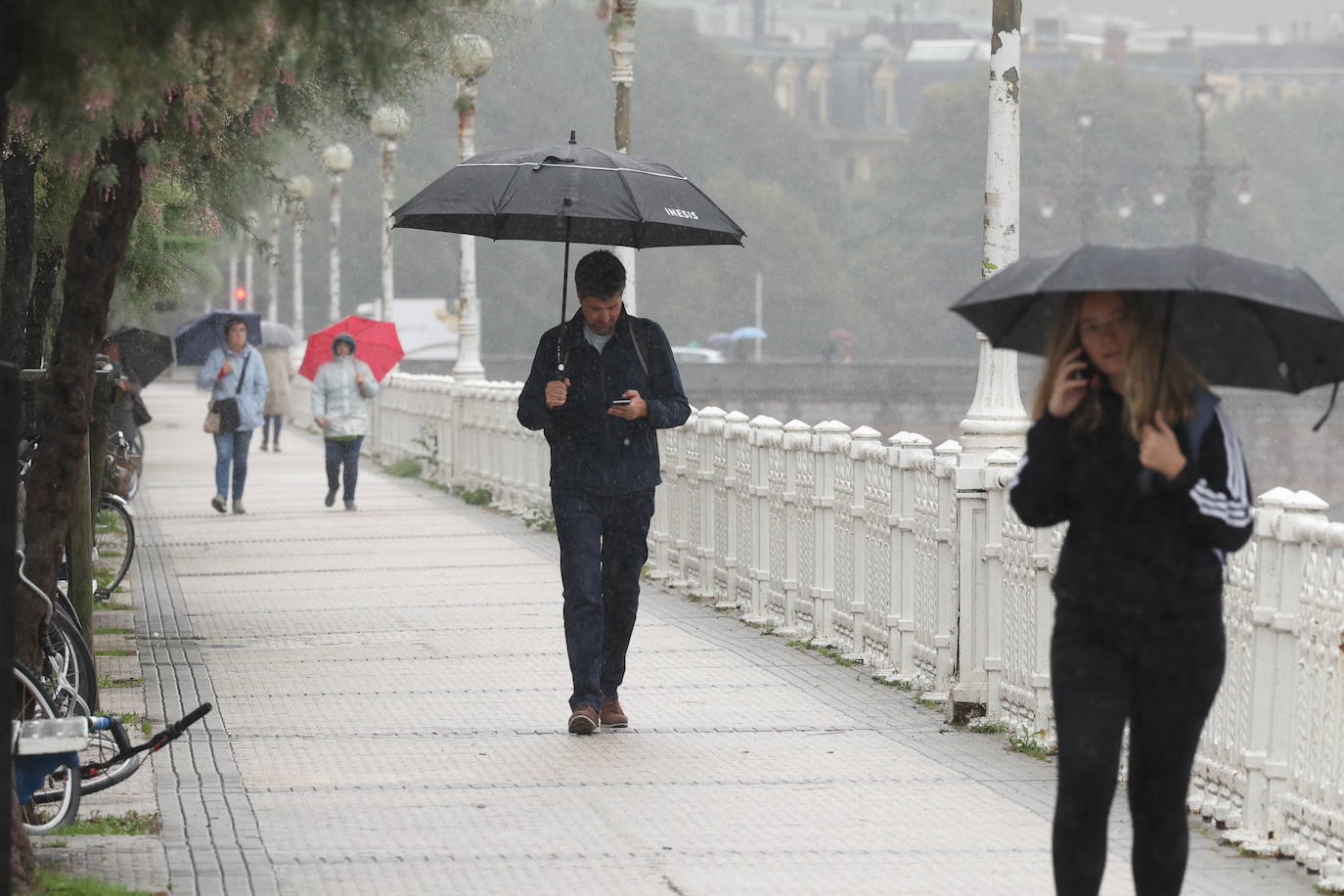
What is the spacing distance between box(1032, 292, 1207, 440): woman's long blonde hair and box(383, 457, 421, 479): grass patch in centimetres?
2241

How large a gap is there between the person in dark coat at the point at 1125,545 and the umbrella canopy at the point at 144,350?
11.3m

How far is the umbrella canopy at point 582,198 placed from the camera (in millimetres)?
8930

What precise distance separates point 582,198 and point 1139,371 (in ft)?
15.2

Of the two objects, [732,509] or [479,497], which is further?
[479,497]

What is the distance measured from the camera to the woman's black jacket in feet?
15.1

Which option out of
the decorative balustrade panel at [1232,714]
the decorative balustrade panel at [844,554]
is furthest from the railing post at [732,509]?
the decorative balustrade panel at [1232,714]

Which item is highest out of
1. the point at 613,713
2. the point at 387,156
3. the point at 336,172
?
the point at 336,172

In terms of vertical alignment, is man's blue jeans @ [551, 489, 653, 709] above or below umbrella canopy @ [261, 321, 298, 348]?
below

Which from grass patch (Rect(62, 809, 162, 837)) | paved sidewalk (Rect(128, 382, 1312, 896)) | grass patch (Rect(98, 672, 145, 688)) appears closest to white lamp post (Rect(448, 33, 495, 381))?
paved sidewalk (Rect(128, 382, 1312, 896))

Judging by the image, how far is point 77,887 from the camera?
19.0ft

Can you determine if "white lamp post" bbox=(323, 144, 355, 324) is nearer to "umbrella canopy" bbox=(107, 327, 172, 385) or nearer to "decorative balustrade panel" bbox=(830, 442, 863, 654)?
"umbrella canopy" bbox=(107, 327, 172, 385)

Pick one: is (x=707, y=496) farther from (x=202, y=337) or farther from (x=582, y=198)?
(x=202, y=337)

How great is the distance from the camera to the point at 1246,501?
461 centimetres

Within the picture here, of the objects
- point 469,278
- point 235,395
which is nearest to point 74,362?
point 235,395
